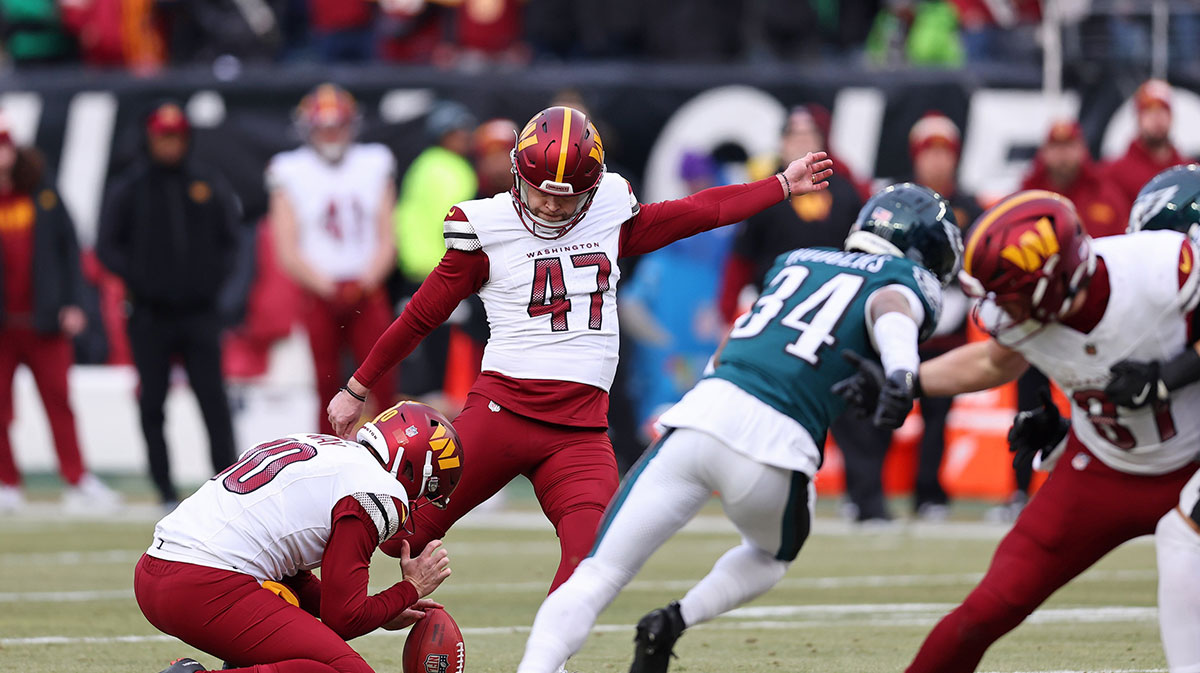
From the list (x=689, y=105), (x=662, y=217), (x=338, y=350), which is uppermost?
(x=662, y=217)

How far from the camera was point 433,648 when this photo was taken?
5566 millimetres

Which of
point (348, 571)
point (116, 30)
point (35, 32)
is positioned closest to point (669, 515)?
point (348, 571)

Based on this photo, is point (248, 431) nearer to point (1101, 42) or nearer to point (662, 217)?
point (1101, 42)

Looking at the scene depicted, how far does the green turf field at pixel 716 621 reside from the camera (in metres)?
6.37

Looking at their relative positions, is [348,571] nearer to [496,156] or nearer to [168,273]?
[496,156]

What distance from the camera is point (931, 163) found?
36.3ft

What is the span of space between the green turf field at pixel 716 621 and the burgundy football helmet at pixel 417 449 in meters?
0.97

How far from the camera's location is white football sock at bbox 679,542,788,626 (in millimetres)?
5145

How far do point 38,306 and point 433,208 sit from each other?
262 cm

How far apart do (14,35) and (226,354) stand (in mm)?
3616

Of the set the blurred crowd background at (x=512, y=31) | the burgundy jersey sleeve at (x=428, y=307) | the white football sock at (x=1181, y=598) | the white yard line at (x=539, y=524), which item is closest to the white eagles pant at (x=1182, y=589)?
the white football sock at (x=1181, y=598)

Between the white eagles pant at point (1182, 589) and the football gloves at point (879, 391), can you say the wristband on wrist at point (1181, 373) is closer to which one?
the white eagles pant at point (1182, 589)

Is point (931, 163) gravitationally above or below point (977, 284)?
below

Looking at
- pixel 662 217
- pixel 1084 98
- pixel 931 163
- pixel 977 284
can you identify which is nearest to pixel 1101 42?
pixel 1084 98
